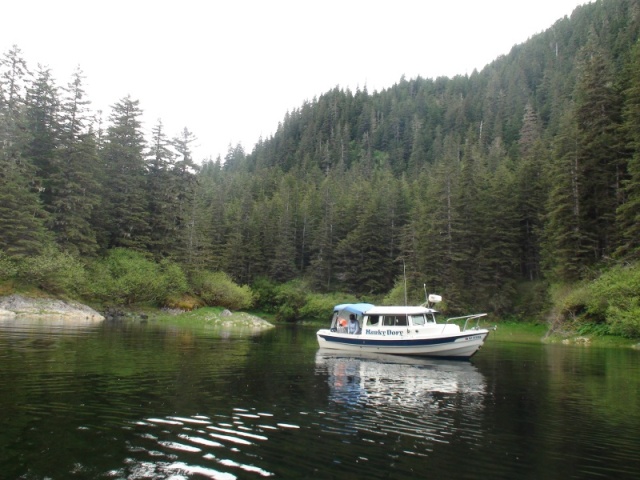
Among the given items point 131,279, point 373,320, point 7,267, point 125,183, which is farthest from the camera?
point 125,183

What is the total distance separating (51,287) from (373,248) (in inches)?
2022

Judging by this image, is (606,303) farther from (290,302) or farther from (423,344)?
(290,302)

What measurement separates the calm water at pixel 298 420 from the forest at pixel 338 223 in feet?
80.9

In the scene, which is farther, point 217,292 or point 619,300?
point 217,292

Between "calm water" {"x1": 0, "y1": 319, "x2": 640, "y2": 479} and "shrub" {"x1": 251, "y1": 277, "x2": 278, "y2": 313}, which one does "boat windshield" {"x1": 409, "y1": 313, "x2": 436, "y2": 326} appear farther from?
"shrub" {"x1": 251, "y1": 277, "x2": 278, "y2": 313}

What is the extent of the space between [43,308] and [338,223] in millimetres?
55659

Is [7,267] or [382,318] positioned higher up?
[7,267]

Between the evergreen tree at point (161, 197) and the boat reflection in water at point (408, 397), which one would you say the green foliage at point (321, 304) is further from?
the boat reflection in water at point (408, 397)

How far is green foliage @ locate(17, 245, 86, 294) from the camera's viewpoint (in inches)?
1945

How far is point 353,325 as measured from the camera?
3325 centimetres

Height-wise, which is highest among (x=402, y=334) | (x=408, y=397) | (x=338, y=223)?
(x=338, y=223)

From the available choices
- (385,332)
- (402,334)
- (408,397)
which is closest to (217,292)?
(385,332)

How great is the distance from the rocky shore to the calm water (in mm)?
27785

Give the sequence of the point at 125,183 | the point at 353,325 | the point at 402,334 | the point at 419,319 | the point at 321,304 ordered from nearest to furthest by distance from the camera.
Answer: the point at 402,334 → the point at 419,319 → the point at 353,325 → the point at 125,183 → the point at 321,304
